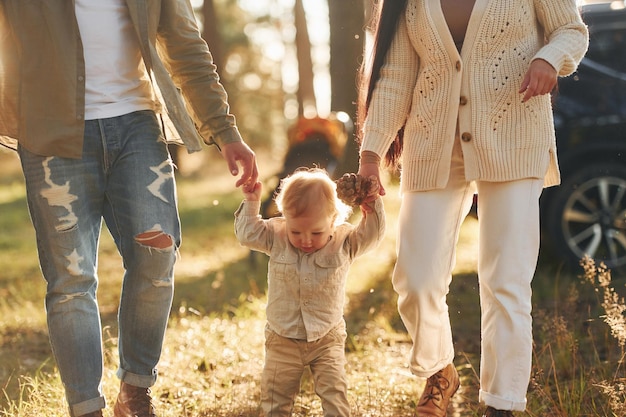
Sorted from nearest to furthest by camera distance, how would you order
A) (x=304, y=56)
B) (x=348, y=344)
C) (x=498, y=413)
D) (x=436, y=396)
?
(x=498, y=413) → (x=436, y=396) → (x=348, y=344) → (x=304, y=56)

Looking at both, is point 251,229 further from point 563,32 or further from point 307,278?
point 563,32

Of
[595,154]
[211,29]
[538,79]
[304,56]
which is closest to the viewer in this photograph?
[538,79]

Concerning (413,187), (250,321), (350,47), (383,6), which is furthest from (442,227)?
(350,47)

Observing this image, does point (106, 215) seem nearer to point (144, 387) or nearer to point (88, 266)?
point (88, 266)

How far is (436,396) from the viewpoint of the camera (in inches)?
142

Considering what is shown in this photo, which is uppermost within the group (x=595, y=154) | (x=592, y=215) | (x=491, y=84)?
(x=491, y=84)

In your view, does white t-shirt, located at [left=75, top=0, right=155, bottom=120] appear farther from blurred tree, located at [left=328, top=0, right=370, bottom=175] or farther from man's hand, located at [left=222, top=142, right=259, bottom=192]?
blurred tree, located at [left=328, top=0, right=370, bottom=175]

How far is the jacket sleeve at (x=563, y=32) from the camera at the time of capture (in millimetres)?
3184

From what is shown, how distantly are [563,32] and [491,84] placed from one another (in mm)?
300

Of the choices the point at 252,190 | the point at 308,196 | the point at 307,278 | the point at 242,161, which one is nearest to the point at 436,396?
the point at 307,278

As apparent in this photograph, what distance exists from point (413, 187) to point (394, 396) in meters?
1.16

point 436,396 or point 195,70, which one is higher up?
point 195,70

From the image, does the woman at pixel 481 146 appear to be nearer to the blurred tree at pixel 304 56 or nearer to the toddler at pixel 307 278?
the toddler at pixel 307 278

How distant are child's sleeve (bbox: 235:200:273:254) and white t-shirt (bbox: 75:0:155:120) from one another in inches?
21.7
